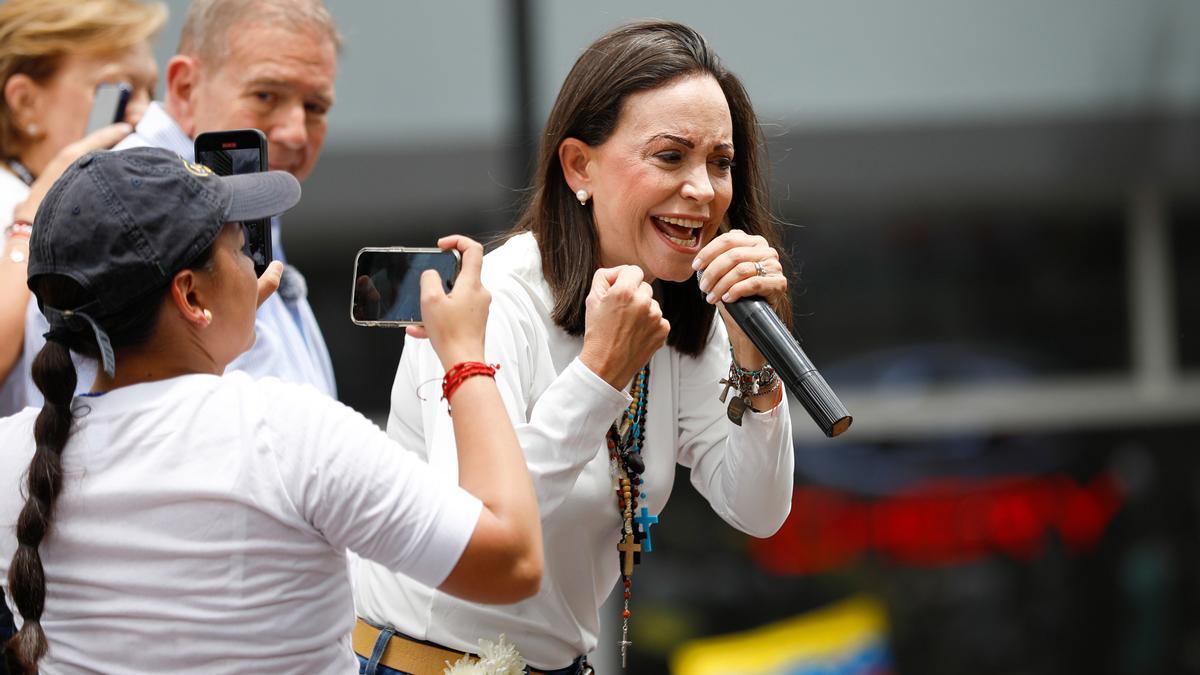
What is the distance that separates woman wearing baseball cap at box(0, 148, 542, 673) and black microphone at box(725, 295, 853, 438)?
54 cm

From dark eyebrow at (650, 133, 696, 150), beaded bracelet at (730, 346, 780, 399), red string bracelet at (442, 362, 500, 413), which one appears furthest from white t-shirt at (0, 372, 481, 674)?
dark eyebrow at (650, 133, 696, 150)

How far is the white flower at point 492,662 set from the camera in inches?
93.0

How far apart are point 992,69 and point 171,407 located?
18.8ft

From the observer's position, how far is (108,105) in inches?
126

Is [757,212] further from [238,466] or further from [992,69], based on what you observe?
[992,69]

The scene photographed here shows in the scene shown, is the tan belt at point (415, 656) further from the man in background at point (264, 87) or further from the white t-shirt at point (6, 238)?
the white t-shirt at point (6, 238)

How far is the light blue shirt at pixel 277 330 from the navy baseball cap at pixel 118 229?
Result: 0.94 meters

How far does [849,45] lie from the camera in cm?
674

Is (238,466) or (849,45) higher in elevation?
(849,45)

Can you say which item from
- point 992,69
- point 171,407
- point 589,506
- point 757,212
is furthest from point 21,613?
point 992,69

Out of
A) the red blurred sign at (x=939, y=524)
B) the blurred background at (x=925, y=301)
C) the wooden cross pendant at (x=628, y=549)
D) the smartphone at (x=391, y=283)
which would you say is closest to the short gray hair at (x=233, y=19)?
the smartphone at (x=391, y=283)

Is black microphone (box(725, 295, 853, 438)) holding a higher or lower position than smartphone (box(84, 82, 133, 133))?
lower

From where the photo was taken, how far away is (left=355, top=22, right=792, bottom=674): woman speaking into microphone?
8.08ft

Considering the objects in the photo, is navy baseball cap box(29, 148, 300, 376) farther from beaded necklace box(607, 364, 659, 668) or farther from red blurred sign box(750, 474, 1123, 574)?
red blurred sign box(750, 474, 1123, 574)
